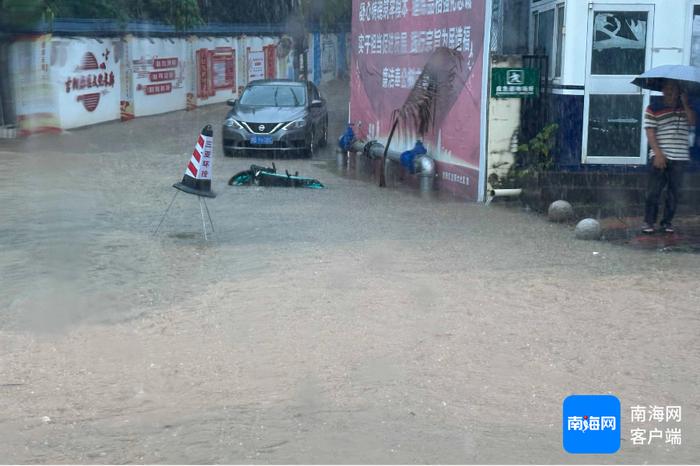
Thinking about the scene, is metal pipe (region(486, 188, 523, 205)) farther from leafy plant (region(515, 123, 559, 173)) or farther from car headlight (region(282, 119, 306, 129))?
car headlight (region(282, 119, 306, 129))

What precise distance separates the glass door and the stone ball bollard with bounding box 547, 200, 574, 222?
966 millimetres

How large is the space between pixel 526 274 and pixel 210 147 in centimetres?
349

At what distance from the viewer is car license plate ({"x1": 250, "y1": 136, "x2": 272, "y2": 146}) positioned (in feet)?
59.6

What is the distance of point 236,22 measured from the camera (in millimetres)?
34375

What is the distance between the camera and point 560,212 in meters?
11.4

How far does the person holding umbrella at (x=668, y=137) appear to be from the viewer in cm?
1020

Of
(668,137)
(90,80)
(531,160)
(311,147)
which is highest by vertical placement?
(90,80)

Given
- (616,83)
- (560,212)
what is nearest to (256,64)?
(616,83)

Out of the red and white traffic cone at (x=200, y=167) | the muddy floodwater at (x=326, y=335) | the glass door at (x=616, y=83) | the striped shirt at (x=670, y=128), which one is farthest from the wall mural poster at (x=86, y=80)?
the striped shirt at (x=670, y=128)

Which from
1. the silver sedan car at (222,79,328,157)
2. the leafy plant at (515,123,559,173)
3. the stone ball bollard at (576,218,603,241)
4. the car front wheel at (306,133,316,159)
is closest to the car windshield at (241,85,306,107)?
the silver sedan car at (222,79,328,157)

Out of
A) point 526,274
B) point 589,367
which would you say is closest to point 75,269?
point 526,274

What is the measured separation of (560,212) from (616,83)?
1.87 meters

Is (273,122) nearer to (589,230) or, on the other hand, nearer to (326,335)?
(589,230)

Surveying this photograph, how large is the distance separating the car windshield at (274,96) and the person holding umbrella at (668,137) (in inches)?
392
